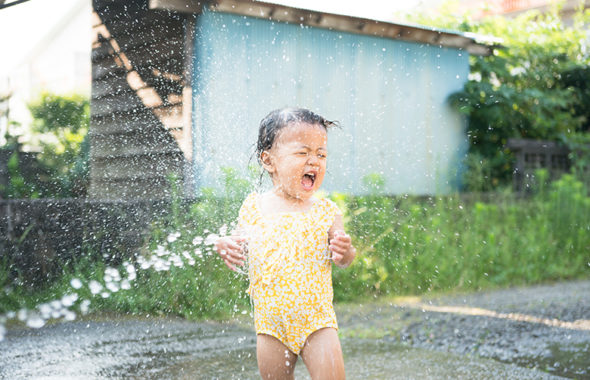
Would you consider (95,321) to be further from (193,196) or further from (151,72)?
(151,72)

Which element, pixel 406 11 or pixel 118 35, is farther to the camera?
pixel 406 11

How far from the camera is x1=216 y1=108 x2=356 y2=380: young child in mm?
2186

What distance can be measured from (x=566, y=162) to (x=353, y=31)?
3.54 metres

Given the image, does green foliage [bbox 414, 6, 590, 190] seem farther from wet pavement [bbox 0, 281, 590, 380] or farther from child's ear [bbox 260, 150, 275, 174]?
child's ear [bbox 260, 150, 275, 174]

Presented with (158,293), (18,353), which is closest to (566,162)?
(158,293)

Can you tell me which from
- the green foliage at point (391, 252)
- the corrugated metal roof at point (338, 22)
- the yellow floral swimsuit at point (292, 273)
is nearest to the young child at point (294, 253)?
the yellow floral swimsuit at point (292, 273)

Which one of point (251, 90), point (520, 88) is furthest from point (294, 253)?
point (520, 88)

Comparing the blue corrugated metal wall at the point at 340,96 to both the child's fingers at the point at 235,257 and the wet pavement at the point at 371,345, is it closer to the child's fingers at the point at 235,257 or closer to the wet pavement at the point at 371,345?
the wet pavement at the point at 371,345

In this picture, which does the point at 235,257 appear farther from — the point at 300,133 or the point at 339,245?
the point at 300,133

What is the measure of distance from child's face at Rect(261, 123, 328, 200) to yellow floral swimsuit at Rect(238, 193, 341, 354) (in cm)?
9

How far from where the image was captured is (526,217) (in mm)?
7344

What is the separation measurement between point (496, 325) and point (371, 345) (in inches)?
38.8

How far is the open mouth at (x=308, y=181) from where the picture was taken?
2.28 m

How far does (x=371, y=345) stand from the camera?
12.5ft
